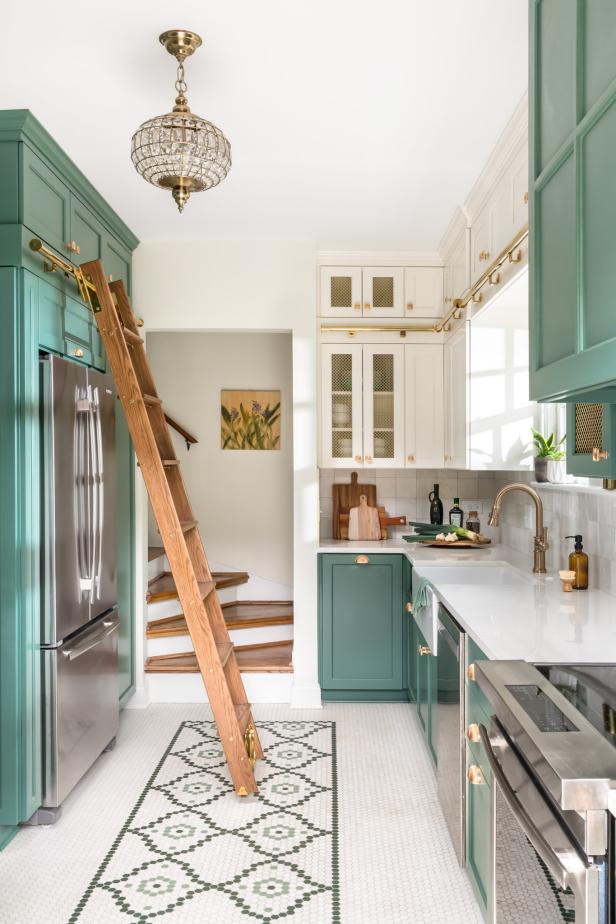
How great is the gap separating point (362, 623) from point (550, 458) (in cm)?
145

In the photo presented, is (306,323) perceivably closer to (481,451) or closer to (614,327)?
(481,451)

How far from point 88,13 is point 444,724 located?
8.47ft

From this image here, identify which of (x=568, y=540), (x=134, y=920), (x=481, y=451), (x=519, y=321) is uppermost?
(x=519, y=321)

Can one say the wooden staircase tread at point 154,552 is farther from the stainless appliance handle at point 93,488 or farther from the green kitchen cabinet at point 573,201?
the green kitchen cabinet at point 573,201

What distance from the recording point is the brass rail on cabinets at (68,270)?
8.80 feet

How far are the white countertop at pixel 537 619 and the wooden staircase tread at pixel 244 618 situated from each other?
1748mm

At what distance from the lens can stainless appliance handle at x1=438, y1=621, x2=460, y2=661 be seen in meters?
2.38

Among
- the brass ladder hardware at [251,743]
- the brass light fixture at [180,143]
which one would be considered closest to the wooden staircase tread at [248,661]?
the brass ladder hardware at [251,743]

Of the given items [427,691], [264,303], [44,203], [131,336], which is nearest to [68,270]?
[44,203]

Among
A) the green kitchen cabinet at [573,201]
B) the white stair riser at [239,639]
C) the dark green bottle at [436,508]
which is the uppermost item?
the green kitchen cabinet at [573,201]

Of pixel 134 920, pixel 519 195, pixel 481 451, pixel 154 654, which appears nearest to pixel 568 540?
pixel 481 451

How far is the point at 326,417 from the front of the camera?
4.28m

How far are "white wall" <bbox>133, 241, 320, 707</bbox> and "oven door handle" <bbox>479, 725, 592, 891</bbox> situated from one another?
2.48 m

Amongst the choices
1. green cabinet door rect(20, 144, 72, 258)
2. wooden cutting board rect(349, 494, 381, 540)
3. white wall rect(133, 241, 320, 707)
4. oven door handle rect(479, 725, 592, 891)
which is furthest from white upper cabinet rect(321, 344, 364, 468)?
oven door handle rect(479, 725, 592, 891)
